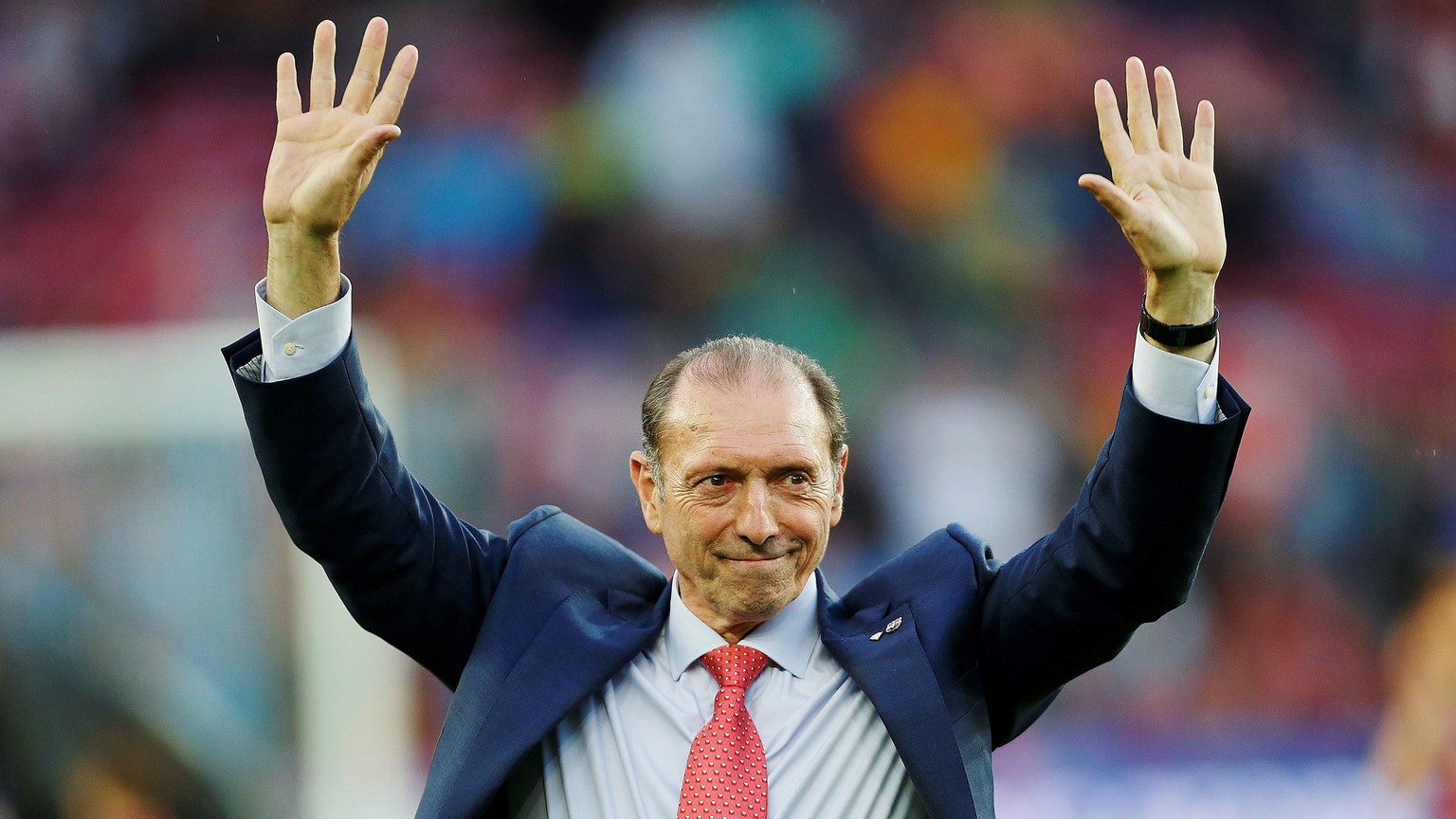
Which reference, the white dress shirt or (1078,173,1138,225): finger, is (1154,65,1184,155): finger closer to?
(1078,173,1138,225): finger

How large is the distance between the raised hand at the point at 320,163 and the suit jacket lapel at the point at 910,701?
114 cm

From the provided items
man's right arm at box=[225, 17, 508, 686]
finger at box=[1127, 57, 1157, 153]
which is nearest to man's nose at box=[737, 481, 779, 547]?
man's right arm at box=[225, 17, 508, 686]

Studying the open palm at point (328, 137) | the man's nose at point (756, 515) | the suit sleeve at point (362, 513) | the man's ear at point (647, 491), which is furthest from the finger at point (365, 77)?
the man's nose at point (756, 515)

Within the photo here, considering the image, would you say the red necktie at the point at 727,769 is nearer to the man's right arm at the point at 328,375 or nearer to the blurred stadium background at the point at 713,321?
the man's right arm at the point at 328,375

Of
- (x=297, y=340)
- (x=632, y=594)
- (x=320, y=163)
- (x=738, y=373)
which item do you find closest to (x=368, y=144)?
(x=320, y=163)

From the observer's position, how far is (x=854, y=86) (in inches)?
237

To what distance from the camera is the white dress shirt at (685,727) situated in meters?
2.48

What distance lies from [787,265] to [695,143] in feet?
2.08

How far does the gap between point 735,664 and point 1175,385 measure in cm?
95

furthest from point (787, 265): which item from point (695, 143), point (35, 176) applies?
point (35, 176)

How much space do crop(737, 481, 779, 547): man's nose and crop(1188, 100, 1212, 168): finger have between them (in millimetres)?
944

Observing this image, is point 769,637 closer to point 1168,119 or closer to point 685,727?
point 685,727

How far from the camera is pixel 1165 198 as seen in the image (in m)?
2.43

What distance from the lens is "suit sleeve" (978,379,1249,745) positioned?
92.4 inches
